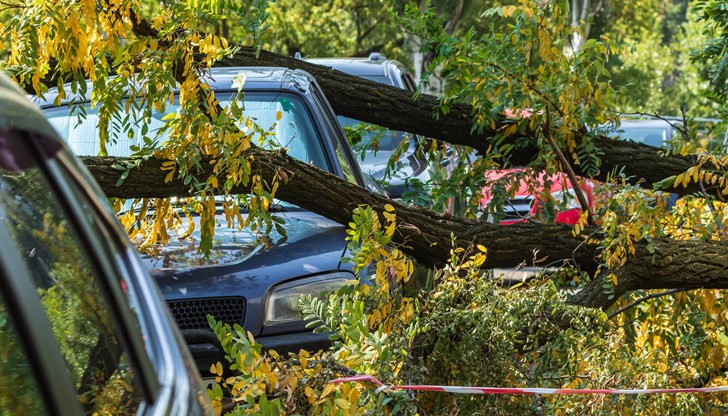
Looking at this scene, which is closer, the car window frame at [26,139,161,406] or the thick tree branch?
the car window frame at [26,139,161,406]

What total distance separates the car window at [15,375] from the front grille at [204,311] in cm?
324

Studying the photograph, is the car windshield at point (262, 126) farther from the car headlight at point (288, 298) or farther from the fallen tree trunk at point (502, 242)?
the car headlight at point (288, 298)

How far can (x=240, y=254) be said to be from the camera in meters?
4.88

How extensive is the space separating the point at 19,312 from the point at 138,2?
3.55 m

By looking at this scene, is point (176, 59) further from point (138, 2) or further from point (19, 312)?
point (19, 312)

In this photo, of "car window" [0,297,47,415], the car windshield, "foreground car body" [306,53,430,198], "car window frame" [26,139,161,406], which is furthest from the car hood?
"car window" [0,297,47,415]

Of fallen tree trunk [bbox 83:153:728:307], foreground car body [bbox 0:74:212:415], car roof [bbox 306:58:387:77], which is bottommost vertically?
fallen tree trunk [bbox 83:153:728:307]

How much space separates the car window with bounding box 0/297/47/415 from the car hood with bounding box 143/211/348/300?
3.23 m

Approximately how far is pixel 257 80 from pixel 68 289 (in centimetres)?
428

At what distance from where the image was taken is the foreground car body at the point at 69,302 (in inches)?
55.1

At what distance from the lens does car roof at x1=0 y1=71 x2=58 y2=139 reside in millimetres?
1604

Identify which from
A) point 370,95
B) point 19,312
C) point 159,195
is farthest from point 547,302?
point 19,312

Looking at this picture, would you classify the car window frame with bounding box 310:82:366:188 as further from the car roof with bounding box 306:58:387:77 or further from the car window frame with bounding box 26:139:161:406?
the car window frame with bounding box 26:139:161:406

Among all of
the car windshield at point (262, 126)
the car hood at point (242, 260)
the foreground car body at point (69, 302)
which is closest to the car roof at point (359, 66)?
the car windshield at point (262, 126)
